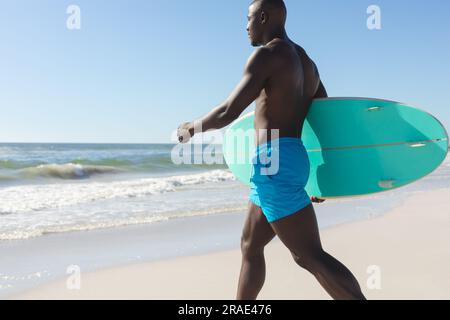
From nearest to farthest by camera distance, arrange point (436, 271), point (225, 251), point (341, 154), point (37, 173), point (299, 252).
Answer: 1. point (299, 252)
2. point (341, 154)
3. point (436, 271)
4. point (225, 251)
5. point (37, 173)

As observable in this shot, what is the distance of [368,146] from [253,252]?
36.9 inches

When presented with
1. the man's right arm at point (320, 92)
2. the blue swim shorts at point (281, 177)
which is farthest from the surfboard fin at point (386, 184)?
the blue swim shorts at point (281, 177)

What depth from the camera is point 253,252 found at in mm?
2092

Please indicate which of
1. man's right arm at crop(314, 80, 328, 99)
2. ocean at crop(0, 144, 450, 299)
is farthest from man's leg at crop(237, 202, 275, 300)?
ocean at crop(0, 144, 450, 299)

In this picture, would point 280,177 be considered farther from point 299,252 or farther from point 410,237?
point 410,237

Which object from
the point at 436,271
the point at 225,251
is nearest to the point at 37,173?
the point at 225,251

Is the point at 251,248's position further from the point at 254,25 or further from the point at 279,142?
the point at 254,25

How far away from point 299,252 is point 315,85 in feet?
2.66

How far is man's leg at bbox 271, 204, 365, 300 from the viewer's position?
1.80 m

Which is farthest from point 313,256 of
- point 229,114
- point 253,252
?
point 229,114

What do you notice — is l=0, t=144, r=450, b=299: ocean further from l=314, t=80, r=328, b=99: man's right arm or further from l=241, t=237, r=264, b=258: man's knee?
l=241, t=237, r=264, b=258: man's knee

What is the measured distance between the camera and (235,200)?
25.9ft
